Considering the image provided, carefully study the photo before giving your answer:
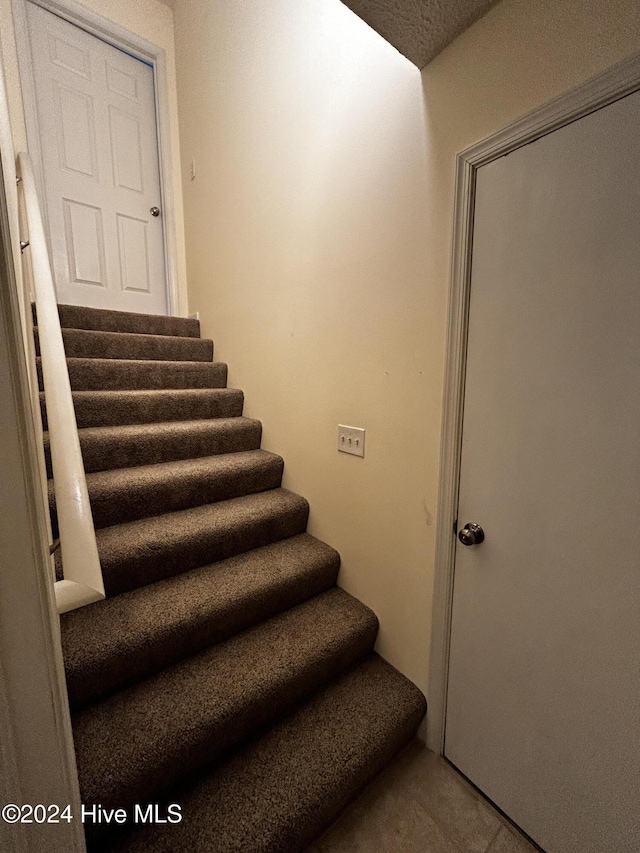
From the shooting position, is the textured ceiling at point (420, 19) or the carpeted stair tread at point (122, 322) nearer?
the textured ceiling at point (420, 19)

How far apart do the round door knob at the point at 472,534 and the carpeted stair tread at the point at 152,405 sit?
1.52 metres

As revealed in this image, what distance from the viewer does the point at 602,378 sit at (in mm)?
859

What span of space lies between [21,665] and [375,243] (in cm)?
143

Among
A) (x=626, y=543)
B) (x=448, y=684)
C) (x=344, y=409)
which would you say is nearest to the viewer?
(x=626, y=543)

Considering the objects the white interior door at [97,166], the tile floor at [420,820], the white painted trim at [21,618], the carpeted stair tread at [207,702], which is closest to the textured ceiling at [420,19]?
the white painted trim at [21,618]

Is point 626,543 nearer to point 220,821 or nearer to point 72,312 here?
point 220,821

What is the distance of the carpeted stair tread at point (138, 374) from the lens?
1890 mm

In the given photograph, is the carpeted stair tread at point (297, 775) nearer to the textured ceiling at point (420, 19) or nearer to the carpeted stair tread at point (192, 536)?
the carpeted stair tread at point (192, 536)

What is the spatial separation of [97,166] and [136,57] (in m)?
0.88

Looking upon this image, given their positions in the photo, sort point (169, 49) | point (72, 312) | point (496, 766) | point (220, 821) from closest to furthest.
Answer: point (220, 821) < point (496, 766) < point (72, 312) < point (169, 49)

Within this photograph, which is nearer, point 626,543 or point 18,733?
point 18,733

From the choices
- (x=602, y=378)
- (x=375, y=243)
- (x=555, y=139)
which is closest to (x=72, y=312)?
(x=375, y=243)

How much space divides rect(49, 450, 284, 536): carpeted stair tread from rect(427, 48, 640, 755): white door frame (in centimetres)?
97

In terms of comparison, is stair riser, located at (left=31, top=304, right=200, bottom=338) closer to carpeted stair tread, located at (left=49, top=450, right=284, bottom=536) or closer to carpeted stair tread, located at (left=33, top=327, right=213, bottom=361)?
carpeted stair tread, located at (left=33, top=327, right=213, bottom=361)
